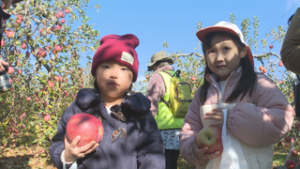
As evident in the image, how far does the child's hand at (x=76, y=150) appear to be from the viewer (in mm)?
1265

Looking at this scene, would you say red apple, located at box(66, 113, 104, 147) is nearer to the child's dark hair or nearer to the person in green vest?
the child's dark hair

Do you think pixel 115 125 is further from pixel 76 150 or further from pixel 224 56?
pixel 224 56

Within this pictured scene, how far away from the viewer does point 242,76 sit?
152cm

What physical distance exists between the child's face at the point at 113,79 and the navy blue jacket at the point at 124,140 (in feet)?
0.24

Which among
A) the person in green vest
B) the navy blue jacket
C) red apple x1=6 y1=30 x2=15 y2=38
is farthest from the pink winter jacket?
red apple x1=6 y1=30 x2=15 y2=38

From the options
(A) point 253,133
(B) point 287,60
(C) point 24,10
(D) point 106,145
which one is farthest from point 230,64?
(C) point 24,10

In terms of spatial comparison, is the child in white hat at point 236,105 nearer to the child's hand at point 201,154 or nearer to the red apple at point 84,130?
the child's hand at point 201,154

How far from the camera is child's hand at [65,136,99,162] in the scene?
1265 mm

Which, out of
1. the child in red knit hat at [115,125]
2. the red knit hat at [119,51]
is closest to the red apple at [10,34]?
the red knit hat at [119,51]

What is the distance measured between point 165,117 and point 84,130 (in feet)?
5.75

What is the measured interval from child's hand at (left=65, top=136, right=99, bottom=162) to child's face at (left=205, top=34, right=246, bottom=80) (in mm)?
807

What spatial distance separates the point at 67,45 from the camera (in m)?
4.56

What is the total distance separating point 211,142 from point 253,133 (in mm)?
206

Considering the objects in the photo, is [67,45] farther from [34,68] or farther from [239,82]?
[239,82]
